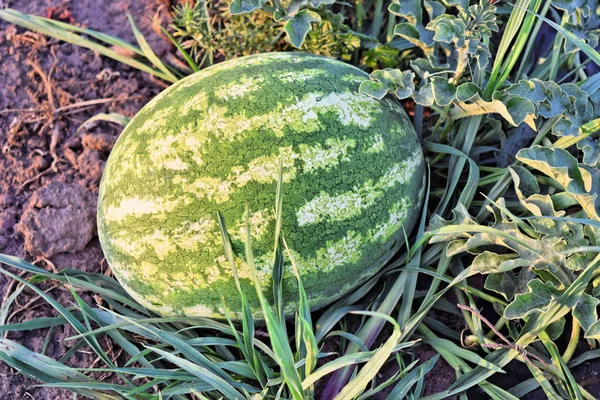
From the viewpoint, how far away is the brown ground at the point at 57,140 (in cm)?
191

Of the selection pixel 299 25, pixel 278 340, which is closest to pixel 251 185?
pixel 278 340

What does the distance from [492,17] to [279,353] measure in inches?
45.4

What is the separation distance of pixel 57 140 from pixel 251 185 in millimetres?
1098

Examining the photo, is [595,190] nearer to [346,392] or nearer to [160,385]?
[346,392]

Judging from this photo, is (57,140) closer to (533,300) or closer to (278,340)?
(278,340)

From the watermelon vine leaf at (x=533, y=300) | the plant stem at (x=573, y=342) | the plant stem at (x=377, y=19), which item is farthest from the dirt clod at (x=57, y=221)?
the plant stem at (x=573, y=342)

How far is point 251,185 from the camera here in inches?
56.8

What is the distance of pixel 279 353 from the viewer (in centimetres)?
134

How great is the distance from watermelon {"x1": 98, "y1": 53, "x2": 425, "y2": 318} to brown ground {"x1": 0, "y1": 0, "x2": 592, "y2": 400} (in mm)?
450

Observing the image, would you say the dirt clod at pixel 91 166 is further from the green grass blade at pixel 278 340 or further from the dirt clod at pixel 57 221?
the green grass blade at pixel 278 340

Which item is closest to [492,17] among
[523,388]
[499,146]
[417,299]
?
[499,146]

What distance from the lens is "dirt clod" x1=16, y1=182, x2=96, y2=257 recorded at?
192 centimetres

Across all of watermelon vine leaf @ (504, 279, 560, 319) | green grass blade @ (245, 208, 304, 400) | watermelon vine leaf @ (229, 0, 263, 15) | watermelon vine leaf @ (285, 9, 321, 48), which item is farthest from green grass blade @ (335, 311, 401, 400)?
watermelon vine leaf @ (229, 0, 263, 15)

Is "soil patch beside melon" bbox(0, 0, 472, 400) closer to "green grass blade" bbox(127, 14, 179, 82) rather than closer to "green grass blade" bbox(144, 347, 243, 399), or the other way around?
"green grass blade" bbox(127, 14, 179, 82)
